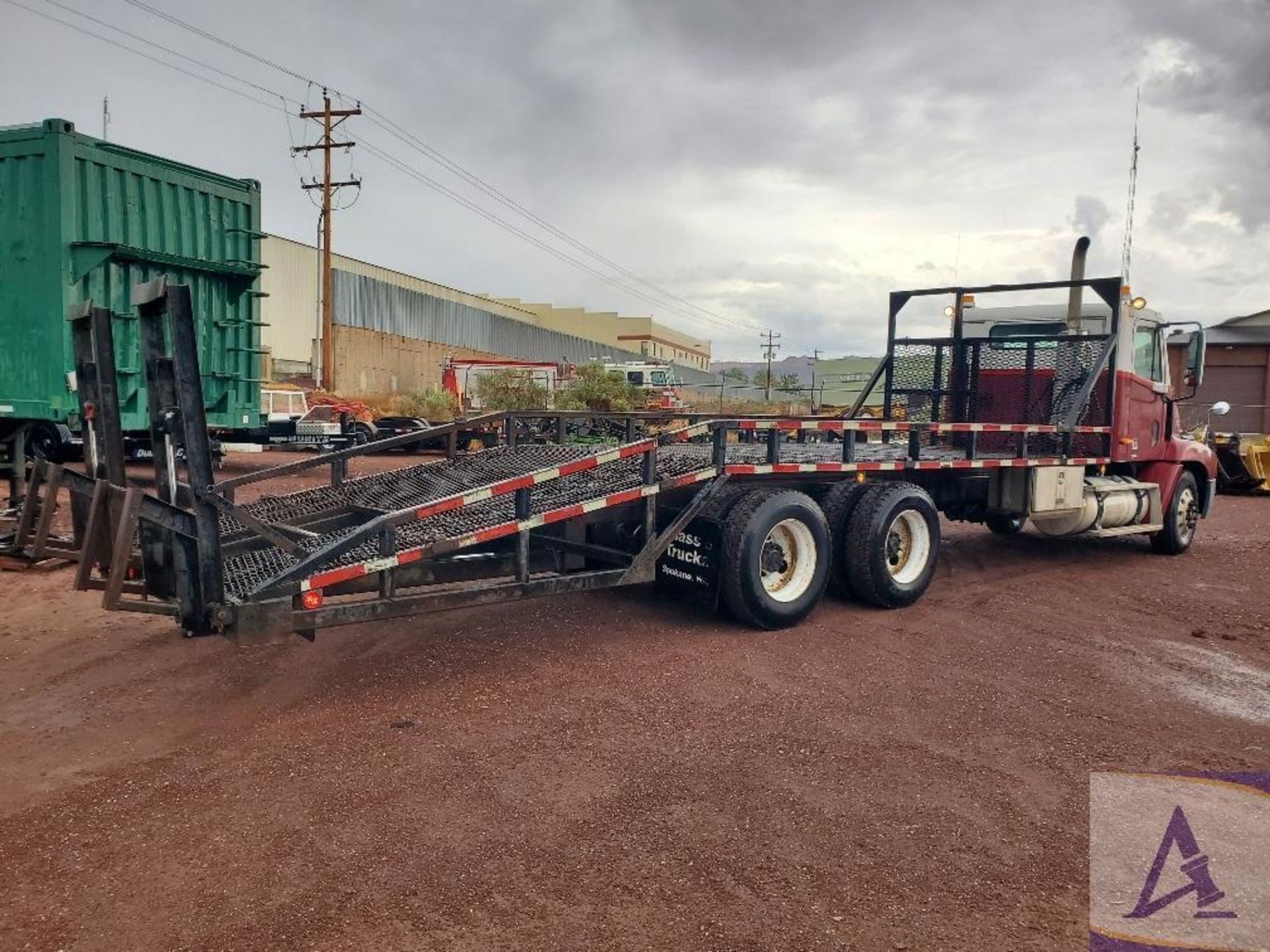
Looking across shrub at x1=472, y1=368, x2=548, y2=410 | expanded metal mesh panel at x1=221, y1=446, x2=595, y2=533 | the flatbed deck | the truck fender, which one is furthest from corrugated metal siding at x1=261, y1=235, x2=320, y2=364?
the truck fender

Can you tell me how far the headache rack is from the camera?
4508 mm

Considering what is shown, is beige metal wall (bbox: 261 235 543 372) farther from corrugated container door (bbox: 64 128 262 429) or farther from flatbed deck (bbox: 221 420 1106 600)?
flatbed deck (bbox: 221 420 1106 600)

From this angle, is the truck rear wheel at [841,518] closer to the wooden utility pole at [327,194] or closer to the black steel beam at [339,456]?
the black steel beam at [339,456]

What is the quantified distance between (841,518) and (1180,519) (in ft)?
18.9

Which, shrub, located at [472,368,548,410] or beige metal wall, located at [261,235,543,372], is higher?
beige metal wall, located at [261,235,543,372]

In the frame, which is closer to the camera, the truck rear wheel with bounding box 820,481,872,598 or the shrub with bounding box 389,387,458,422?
the truck rear wheel with bounding box 820,481,872,598

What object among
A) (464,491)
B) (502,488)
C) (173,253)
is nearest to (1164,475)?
(464,491)

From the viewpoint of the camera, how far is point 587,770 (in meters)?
4.20

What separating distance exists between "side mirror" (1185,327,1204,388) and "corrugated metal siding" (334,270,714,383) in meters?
34.7

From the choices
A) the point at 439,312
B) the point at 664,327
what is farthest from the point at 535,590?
the point at 664,327

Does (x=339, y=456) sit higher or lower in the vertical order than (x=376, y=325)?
lower

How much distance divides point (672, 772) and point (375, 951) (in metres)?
1.64

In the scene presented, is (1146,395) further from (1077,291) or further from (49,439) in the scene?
(49,439)

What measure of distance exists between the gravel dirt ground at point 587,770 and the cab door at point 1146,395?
3206mm
